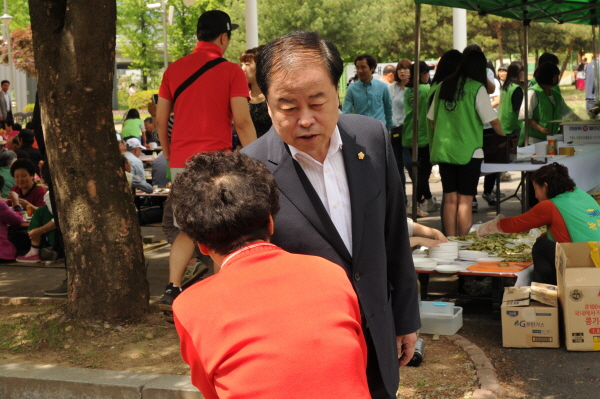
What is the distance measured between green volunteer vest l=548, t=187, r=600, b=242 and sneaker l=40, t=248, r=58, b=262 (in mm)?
5512

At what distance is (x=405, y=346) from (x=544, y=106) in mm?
9430

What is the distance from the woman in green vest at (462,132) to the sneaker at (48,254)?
435 cm

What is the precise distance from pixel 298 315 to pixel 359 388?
22cm

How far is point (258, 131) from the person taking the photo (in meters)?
6.80

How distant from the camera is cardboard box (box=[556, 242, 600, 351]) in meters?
5.56

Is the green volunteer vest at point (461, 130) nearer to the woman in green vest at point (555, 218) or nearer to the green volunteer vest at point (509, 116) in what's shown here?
the woman in green vest at point (555, 218)

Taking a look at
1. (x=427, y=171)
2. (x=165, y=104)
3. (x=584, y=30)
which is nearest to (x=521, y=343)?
(x=165, y=104)

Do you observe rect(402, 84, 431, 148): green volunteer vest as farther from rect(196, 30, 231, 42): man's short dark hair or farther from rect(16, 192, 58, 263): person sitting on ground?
rect(196, 30, 231, 42): man's short dark hair

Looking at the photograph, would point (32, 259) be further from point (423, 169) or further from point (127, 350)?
point (423, 169)

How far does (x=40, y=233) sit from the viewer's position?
9289mm

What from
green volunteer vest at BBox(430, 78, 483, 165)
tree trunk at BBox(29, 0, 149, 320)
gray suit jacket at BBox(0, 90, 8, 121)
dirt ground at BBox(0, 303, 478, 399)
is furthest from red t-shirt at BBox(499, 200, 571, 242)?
gray suit jacket at BBox(0, 90, 8, 121)

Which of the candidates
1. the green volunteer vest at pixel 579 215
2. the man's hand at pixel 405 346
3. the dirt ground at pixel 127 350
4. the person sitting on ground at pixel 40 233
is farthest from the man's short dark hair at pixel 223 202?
the person sitting on ground at pixel 40 233

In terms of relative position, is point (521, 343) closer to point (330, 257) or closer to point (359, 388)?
point (330, 257)

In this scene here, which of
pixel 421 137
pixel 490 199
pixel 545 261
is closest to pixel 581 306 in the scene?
pixel 545 261
